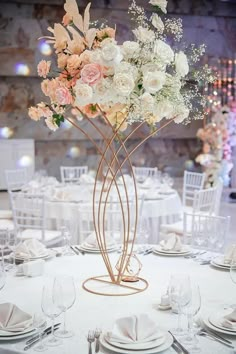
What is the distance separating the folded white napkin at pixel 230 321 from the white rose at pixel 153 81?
1.04 metres

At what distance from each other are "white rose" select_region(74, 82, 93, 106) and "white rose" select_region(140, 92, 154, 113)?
24 centimetres

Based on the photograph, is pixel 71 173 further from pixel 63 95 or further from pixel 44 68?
pixel 63 95

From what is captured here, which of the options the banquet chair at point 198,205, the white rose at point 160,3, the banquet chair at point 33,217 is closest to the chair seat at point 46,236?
the banquet chair at point 33,217

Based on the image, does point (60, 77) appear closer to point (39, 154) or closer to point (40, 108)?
point (40, 108)

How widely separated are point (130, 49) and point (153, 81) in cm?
19

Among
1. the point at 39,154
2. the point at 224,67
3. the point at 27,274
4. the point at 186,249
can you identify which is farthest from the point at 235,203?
the point at 27,274

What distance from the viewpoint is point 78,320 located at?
2.27 meters

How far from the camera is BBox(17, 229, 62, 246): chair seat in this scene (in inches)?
221

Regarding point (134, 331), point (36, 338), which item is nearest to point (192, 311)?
point (134, 331)

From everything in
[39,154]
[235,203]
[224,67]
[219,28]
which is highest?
[219,28]

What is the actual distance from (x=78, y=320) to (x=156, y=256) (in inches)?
45.3

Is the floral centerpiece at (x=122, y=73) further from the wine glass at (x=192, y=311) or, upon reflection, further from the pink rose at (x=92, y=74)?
the wine glass at (x=192, y=311)

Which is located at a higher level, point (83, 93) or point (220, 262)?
point (83, 93)

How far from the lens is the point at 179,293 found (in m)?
2.13
